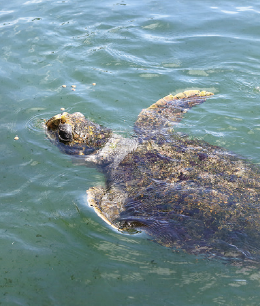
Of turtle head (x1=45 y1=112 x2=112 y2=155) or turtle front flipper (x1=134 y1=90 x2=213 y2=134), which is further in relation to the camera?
turtle front flipper (x1=134 y1=90 x2=213 y2=134)

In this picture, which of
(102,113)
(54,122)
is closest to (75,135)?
(54,122)

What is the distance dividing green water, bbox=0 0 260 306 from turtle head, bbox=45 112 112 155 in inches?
10.8

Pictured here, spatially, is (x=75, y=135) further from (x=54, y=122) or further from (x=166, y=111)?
(x=166, y=111)

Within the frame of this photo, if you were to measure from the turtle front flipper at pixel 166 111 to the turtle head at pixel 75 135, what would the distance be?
87 centimetres

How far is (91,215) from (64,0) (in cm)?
1091

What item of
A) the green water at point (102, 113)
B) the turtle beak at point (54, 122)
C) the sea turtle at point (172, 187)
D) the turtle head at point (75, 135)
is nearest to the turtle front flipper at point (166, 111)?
the sea turtle at point (172, 187)

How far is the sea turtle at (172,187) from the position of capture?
3.94m

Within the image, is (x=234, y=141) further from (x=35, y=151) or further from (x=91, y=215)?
(x=35, y=151)

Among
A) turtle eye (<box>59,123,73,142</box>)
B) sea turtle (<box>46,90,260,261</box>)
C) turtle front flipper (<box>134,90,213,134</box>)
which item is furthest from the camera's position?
turtle front flipper (<box>134,90,213,134</box>)

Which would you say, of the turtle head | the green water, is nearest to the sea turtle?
the turtle head

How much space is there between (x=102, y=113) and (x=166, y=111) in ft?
4.56

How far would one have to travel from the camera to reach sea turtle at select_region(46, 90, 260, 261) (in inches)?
155

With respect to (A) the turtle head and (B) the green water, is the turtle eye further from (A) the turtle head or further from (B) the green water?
(B) the green water

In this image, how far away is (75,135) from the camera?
18.0 feet
